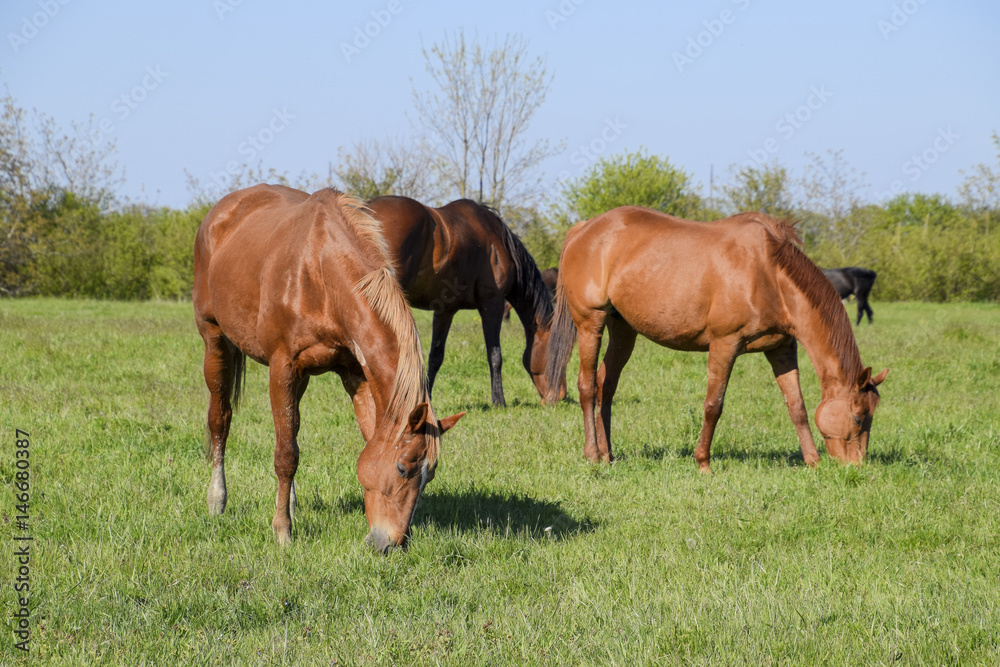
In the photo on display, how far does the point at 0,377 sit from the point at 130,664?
7.19 metres

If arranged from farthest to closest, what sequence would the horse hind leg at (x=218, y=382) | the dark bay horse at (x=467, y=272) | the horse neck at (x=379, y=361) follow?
the dark bay horse at (x=467, y=272)
the horse hind leg at (x=218, y=382)
the horse neck at (x=379, y=361)

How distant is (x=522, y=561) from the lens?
12.9 feet

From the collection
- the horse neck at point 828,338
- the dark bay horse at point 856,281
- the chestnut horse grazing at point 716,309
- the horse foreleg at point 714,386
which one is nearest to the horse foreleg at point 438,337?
the chestnut horse grazing at point 716,309

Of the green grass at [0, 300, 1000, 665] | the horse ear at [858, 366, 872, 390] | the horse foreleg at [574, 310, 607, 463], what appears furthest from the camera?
the horse foreleg at [574, 310, 607, 463]

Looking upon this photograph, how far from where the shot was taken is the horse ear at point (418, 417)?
3578 millimetres

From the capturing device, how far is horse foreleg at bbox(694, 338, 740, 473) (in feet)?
19.6

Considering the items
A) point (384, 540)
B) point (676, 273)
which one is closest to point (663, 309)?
point (676, 273)

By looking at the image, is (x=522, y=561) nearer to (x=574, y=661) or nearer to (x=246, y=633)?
(x=574, y=661)

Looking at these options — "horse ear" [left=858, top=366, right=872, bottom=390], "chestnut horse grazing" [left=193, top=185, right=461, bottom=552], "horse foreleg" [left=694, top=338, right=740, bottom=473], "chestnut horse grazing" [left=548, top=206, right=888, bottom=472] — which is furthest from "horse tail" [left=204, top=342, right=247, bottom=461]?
"horse ear" [left=858, top=366, right=872, bottom=390]

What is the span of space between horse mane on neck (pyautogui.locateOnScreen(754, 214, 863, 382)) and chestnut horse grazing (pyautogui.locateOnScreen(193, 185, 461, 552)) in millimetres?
3211

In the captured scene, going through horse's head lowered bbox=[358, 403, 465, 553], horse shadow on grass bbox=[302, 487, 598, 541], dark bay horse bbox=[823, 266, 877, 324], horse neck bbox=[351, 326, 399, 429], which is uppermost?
dark bay horse bbox=[823, 266, 877, 324]

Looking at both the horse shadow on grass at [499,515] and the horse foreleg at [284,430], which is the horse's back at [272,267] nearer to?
the horse foreleg at [284,430]

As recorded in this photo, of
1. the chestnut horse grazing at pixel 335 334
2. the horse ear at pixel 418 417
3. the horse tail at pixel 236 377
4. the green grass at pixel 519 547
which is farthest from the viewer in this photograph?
the horse tail at pixel 236 377

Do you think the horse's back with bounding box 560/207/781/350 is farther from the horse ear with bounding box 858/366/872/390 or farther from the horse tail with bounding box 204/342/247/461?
the horse tail with bounding box 204/342/247/461
